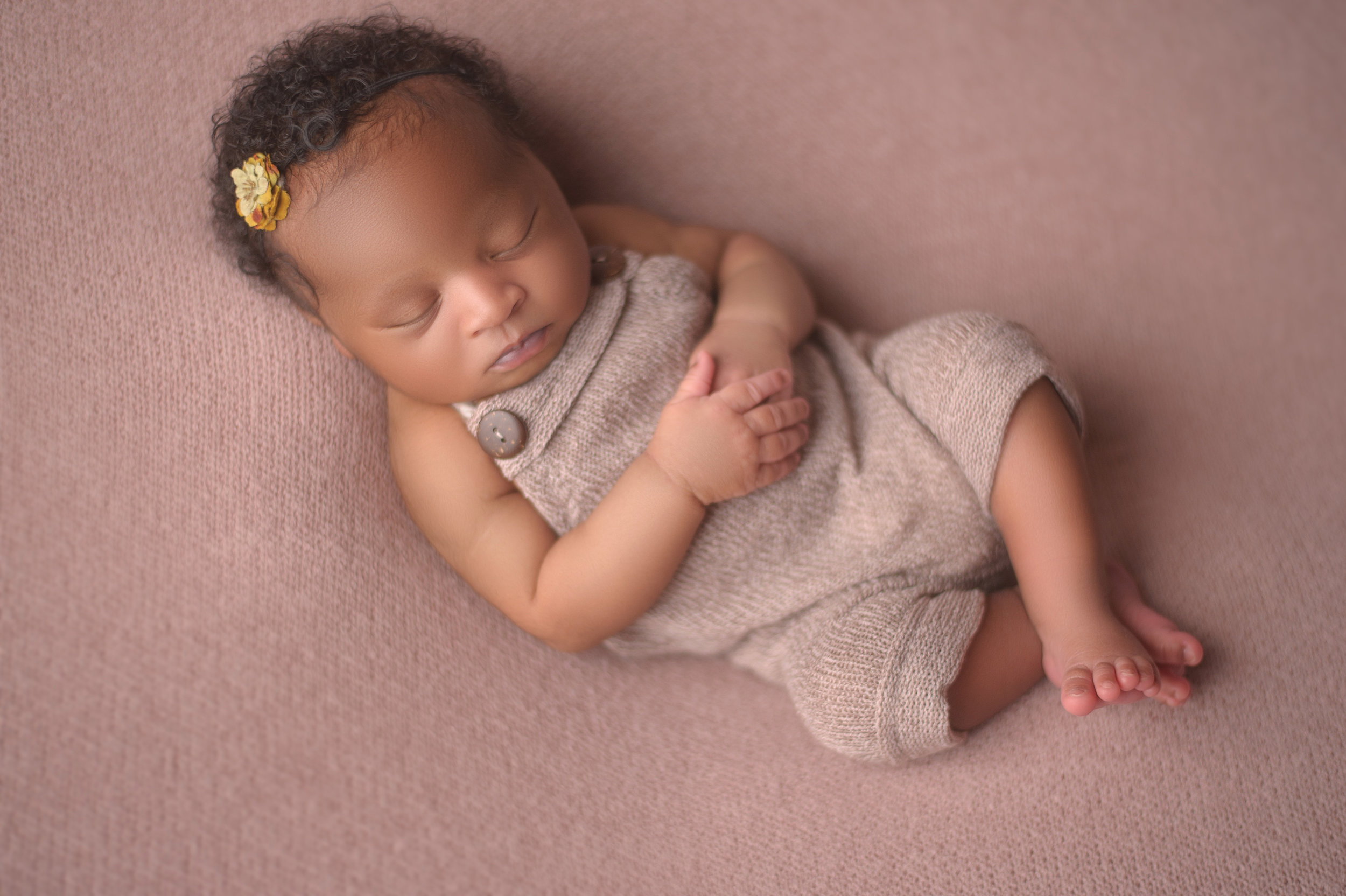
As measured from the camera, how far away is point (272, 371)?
100 cm

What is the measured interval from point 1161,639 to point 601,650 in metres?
0.62

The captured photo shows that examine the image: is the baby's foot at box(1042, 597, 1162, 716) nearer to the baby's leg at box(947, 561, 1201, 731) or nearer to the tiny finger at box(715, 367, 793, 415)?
the baby's leg at box(947, 561, 1201, 731)

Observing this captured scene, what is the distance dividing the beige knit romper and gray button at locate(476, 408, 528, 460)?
13 mm

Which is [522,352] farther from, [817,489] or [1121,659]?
[1121,659]

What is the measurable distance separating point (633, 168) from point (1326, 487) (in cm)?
96

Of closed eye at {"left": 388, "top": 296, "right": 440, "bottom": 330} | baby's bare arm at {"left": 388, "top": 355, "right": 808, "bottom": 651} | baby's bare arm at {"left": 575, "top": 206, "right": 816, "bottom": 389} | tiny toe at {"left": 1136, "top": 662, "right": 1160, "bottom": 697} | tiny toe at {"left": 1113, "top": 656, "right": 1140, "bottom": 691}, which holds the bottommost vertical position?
tiny toe at {"left": 1136, "top": 662, "right": 1160, "bottom": 697}

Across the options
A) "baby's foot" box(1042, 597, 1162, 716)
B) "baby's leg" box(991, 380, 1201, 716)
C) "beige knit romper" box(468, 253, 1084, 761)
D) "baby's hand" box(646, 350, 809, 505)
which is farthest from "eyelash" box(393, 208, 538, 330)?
"baby's foot" box(1042, 597, 1162, 716)

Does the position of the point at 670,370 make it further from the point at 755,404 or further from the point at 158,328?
the point at 158,328

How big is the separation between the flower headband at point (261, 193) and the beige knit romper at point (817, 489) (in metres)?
0.28

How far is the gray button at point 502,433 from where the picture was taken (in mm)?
990

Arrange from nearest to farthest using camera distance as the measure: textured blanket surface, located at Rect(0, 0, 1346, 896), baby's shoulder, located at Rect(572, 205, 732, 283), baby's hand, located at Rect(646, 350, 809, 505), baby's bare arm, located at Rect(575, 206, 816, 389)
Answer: textured blanket surface, located at Rect(0, 0, 1346, 896), baby's hand, located at Rect(646, 350, 809, 505), baby's bare arm, located at Rect(575, 206, 816, 389), baby's shoulder, located at Rect(572, 205, 732, 283)

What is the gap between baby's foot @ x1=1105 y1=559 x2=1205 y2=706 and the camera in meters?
0.87

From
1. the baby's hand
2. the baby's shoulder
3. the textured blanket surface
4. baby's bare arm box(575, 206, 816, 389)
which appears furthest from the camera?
the baby's shoulder

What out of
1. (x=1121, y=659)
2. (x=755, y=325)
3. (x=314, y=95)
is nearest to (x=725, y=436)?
(x=755, y=325)
